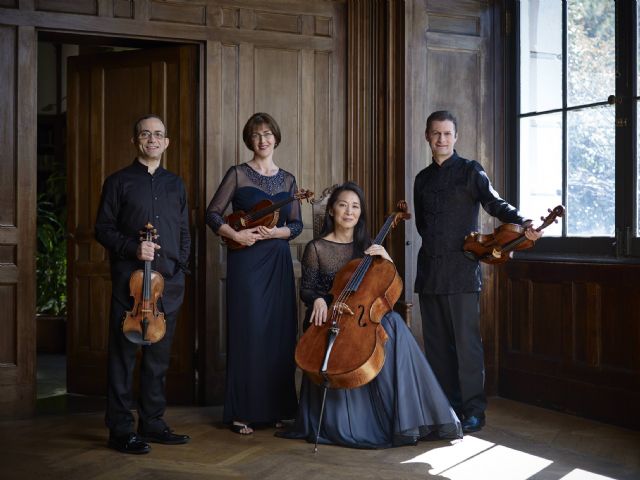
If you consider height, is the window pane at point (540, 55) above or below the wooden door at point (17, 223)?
above

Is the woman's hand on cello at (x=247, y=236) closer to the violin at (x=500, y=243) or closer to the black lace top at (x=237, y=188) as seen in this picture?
the black lace top at (x=237, y=188)

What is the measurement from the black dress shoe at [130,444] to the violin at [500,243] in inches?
68.0

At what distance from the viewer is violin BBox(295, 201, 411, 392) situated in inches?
130

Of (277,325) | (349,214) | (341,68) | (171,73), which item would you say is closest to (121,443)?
(277,325)

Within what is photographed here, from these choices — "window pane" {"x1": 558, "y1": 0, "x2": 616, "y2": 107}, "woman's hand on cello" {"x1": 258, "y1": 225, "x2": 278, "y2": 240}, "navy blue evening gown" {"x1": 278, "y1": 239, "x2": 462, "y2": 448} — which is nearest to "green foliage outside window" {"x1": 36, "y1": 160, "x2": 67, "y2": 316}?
"woman's hand on cello" {"x1": 258, "y1": 225, "x2": 278, "y2": 240}

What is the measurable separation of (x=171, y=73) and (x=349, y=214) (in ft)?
5.55

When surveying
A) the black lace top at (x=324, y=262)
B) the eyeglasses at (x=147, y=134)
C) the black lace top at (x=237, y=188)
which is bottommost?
the black lace top at (x=324, y=262)

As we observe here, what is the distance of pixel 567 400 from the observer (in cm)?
452

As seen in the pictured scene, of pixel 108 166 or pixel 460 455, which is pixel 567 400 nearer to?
pixel 460 455

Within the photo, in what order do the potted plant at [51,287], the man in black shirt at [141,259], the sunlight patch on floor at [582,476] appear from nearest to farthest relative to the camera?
the sunlight patch on floor at [582,476], the man in black shirt at [141,259], the potted plant at [51,287]

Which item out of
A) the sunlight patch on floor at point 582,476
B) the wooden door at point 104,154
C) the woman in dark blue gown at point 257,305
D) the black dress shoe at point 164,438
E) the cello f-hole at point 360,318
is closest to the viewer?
the sunlight patch on floor at point 582,476

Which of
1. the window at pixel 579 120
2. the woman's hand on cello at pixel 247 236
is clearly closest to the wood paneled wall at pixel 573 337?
the window at pixel 579 120

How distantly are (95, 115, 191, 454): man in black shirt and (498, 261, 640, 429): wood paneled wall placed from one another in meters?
2.08

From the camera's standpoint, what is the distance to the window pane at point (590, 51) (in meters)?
4.34
